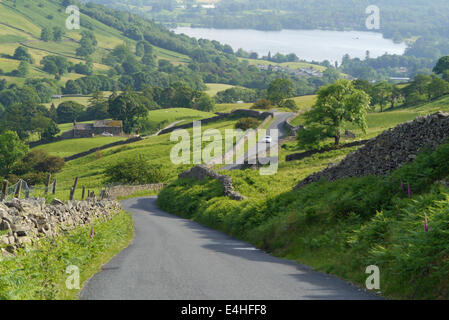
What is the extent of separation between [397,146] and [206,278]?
1181 centimetres

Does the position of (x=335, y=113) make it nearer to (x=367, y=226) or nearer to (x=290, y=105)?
(x=367, y=226)

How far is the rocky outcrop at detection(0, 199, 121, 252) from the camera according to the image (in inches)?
559

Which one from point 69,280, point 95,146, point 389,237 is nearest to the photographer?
A: point 69,280

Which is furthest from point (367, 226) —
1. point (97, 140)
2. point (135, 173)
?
point (97, 140)

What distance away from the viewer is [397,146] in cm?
2183

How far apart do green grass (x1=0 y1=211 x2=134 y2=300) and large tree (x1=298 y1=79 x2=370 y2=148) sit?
1920 inches

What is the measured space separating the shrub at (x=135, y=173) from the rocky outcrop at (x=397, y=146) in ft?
200

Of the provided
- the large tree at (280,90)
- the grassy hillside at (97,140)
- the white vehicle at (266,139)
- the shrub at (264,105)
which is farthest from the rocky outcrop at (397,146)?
the large tree at (280,90)

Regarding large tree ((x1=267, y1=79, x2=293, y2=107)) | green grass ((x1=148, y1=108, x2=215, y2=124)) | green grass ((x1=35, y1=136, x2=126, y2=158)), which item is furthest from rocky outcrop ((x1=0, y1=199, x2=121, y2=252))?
green grass ((x1=148, y1=108, x2=215, y2=124))

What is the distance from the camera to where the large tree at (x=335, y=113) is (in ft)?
217
